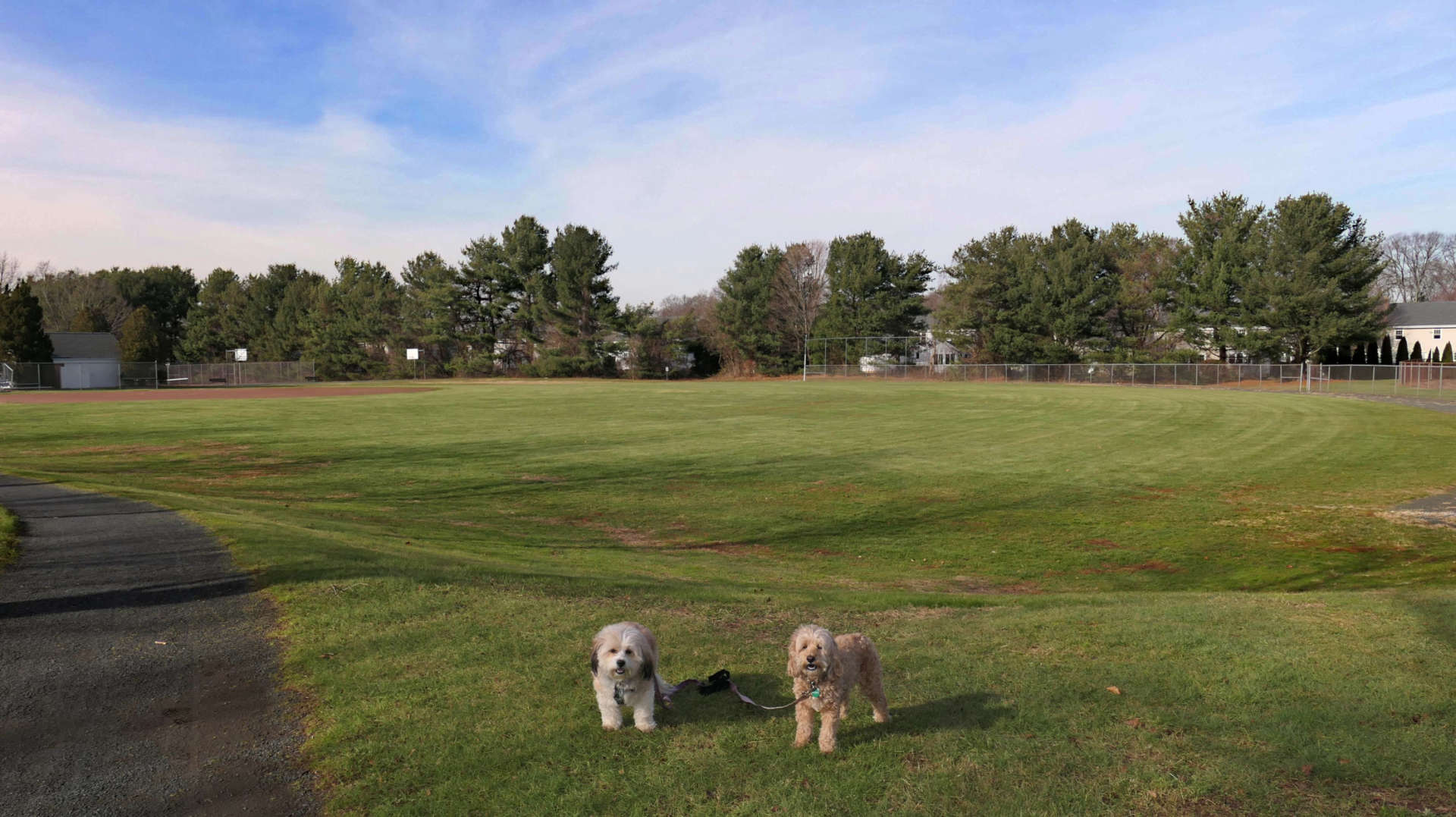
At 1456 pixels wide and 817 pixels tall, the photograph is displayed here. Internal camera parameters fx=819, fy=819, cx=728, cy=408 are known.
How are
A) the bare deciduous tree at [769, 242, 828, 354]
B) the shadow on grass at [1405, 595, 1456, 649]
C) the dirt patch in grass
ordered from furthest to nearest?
1. the bare deciduous tree at [769, 242, 828, 354]
2. the dirt patch in grass
3. the shadow on grass at [1405, 595, 1456, 649]

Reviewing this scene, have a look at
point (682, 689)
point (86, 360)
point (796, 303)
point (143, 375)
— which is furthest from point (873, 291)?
point (682, 689)

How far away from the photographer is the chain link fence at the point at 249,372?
288 ft

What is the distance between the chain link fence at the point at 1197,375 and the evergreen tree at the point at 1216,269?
3751 mm

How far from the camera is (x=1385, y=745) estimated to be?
4223mm

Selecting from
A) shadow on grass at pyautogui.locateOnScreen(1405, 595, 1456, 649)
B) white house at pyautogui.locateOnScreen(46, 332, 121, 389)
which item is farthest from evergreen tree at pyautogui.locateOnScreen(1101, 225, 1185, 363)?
white house at pyautogui.locateOnScreen(46, 332, 121, 389)

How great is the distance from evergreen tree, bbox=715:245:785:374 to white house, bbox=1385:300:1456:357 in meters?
57.7

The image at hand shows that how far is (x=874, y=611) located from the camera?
24.3 feet

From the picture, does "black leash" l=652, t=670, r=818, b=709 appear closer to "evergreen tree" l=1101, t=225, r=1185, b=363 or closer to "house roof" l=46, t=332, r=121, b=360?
"evergreen tree" l=1101, t=225, r=1185, b=363

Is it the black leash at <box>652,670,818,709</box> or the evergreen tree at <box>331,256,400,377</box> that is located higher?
the evergreen tree at <box>331,256,400,377</box>

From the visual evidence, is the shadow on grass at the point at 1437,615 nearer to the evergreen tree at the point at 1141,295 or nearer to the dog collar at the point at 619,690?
the dog collar at the point at 619,690

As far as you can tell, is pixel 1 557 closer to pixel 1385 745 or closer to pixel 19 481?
pixel 19 481

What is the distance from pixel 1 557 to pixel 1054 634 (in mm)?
9956

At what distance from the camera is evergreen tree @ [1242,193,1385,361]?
193 feet

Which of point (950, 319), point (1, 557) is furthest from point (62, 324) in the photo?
point (1, 557)
